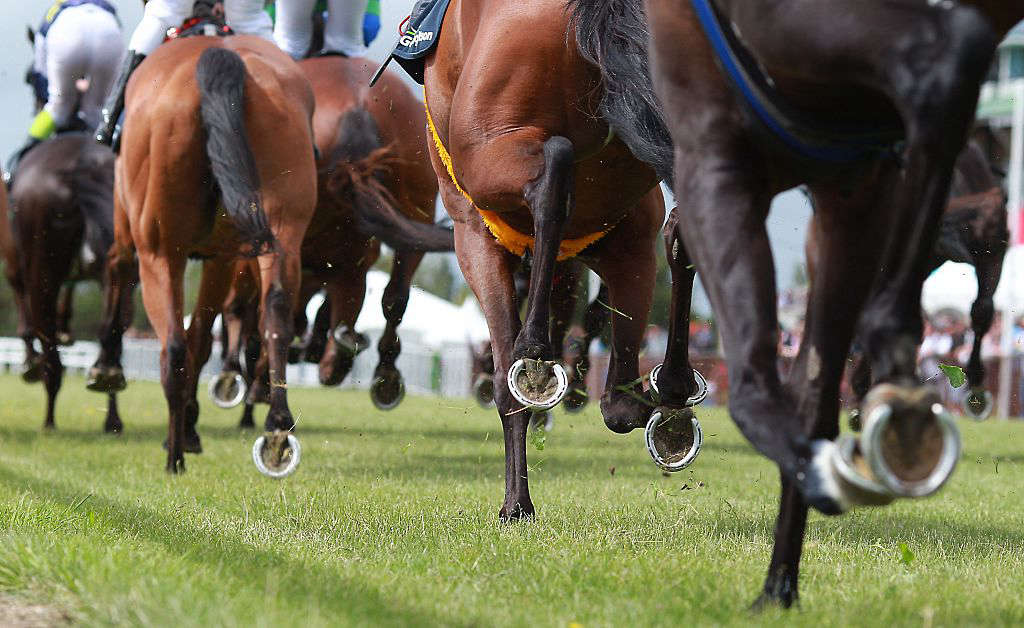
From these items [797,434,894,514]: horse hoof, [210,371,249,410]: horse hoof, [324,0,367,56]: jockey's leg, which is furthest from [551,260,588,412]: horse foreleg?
[797,434,894,514]: horse hoof

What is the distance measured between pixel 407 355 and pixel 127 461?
71.3ft

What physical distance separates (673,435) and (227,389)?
6944mm

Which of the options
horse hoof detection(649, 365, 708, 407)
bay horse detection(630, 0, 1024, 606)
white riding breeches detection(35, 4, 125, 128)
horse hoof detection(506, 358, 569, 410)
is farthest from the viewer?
white riding breeches detection(35, 4, 125, 128)

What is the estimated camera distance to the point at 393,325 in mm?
8852

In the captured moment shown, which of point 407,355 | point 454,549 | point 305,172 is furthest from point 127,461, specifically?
point 407,355

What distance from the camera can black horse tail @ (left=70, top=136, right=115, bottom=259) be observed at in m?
9.76

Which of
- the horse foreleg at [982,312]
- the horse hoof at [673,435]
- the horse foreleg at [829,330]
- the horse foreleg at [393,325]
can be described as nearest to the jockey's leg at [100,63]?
the horse foreleg at [393,325]

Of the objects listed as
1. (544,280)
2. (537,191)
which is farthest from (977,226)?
(544,280)

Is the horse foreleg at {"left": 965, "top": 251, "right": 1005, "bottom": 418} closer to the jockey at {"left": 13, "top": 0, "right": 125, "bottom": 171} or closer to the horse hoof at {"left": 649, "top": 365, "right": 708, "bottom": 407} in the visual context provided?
the horse hoof at {"left": 649, "top": 365, "right": 708, "bottom": 407}

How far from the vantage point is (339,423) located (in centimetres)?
1294

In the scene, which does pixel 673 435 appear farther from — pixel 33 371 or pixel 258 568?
pixel 33 371

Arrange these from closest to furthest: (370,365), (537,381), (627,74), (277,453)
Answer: (537,381) < (627,74) < (277,453) < (370,365)

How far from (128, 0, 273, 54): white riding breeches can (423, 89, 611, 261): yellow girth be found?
10.4 feet

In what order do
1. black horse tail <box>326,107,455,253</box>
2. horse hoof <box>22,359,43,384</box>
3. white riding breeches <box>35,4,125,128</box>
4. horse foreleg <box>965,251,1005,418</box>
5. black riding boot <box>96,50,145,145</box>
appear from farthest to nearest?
horse hoof <box>22,359,43,384</box>
white riding breeches <box>35,4,125,128</box>
horse foreleg <box>965,251,1005,418</box>
black horse tail <box>326,107,455,253</box>
black riding boot <box>96,50,145,145</box>
